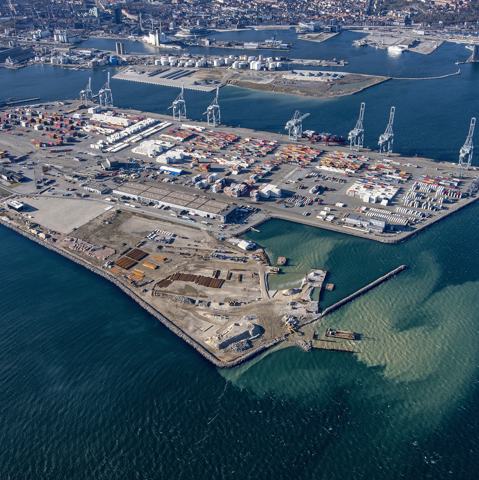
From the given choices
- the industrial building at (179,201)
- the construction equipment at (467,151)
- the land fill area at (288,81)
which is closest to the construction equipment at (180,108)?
the land fill area at (288,81)

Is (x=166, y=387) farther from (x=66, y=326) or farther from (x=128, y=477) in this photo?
(x=66, y=326)

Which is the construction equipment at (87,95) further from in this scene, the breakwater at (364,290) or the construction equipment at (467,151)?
the breakwater at (364,290)

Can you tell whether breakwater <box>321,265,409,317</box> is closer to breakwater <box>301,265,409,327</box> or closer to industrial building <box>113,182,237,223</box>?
breakwater <box>301,265,409,327</box>

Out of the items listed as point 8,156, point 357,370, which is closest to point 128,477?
point 357,370

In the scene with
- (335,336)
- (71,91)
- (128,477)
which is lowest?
(128,477)

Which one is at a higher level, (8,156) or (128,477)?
(8,156)

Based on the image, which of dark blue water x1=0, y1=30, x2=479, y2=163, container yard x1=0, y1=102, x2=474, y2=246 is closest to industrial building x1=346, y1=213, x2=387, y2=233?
container yard x1=0, y1=102, x2=474, y2=246
